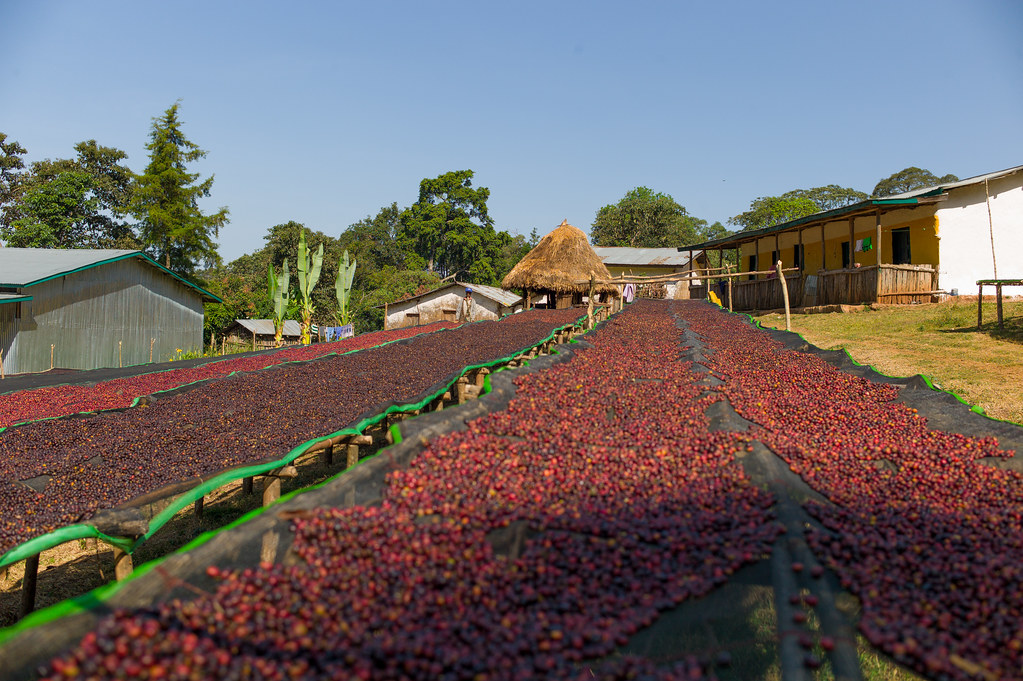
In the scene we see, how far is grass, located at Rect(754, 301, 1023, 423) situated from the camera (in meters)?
7.64

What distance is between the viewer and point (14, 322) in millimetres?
14117

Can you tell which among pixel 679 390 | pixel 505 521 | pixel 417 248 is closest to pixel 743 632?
pixel 505 521

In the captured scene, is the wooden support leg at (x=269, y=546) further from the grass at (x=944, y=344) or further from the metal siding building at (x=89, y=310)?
the metal siding building at (x=89, y=310)

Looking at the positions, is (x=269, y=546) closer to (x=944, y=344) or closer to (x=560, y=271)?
(x=944, y=344)

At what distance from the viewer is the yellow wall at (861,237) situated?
51.6 ft

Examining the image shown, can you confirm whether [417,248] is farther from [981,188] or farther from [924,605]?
[924,605]

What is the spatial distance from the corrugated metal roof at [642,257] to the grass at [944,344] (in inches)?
700

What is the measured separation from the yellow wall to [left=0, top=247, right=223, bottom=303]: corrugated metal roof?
19603mm

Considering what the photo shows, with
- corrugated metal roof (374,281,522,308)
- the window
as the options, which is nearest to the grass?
the window

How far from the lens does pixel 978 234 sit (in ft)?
51.1

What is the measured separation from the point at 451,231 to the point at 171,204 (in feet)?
83.2

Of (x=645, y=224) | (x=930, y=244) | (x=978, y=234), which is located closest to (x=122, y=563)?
(x=930, y=244)

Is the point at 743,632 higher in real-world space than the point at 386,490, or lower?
A: lower

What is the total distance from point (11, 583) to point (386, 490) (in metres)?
3.70
